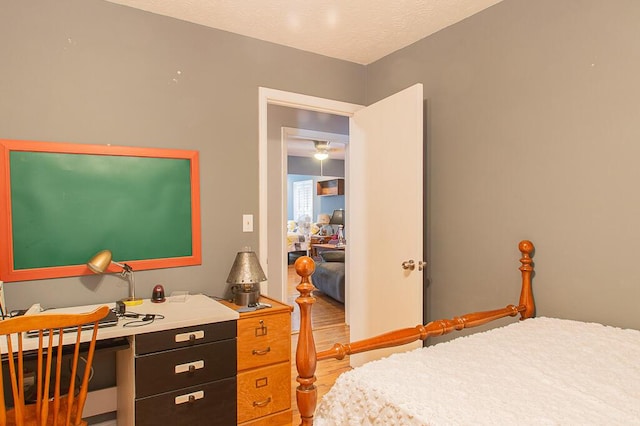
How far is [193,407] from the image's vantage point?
194cm

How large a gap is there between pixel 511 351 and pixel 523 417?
1.78ft

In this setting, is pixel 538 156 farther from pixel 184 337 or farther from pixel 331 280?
pixel 331 280

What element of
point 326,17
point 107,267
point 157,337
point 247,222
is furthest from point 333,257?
point 157,337

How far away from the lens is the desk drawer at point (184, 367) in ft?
5.97

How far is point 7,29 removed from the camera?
2023 mm

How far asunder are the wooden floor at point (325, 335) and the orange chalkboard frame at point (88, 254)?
1250 millimetres

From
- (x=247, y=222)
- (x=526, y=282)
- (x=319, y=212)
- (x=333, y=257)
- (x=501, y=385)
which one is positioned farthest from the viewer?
(x=319, y=212)

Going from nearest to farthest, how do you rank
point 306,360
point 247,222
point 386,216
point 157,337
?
point 306,360 → point 157,337 → point 247,222 → point 386,216

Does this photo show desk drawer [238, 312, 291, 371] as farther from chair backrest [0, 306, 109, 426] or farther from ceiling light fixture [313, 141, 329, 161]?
ceiling light fixture [313, 141, 329, 161]

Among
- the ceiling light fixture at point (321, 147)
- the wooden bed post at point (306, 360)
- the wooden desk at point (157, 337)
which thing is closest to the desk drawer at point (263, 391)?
the wooden desk at point (157, 337)

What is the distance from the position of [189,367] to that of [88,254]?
88 centimetres

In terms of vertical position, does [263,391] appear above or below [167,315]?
below

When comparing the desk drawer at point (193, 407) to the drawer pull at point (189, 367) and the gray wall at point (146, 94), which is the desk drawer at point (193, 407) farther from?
the gray wall at point (146, 94)

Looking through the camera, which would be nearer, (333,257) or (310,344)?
(310,344)
